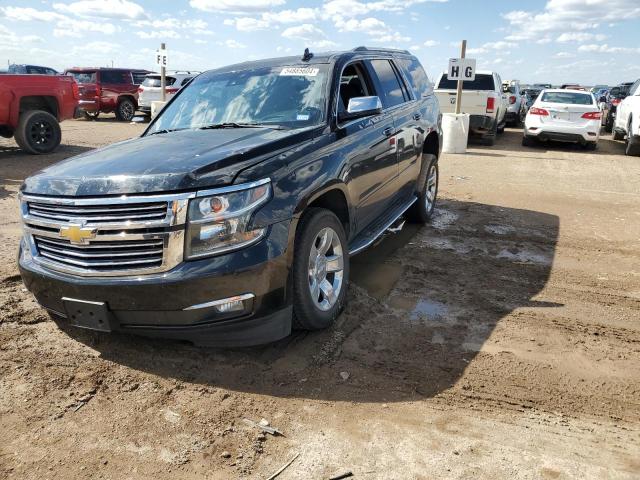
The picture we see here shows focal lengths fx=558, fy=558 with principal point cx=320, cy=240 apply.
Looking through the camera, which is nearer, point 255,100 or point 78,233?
point 78,233

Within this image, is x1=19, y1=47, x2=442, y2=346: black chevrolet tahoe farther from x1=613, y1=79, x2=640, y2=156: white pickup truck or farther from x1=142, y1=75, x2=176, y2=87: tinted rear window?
x1=142, y1=75, x2=176, y2=87: tinted rear window

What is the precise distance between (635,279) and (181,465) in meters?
4.34

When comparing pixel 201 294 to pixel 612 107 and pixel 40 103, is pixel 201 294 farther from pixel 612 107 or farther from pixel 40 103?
pixel 612 107

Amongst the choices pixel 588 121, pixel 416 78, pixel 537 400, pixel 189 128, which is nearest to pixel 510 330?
pixel 537 400

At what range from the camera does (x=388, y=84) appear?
5.47 m

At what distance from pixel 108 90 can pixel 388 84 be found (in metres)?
18.7

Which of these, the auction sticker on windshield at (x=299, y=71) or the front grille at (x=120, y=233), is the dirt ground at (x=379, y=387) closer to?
the front grille at (x=120, y=233)

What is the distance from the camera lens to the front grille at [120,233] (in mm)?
2979

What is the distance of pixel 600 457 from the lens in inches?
104

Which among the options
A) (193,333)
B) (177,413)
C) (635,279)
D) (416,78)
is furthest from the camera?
(416,78)

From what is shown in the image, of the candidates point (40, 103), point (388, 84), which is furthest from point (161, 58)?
point (388, 84)

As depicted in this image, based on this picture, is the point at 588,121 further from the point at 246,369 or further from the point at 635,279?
the point at 246,369

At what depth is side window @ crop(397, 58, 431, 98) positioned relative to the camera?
6.21 metres

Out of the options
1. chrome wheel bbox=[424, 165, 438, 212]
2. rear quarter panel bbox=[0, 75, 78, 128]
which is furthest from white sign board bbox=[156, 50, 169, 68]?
chrome wheel bbox=[424, 165, 438, 212]
